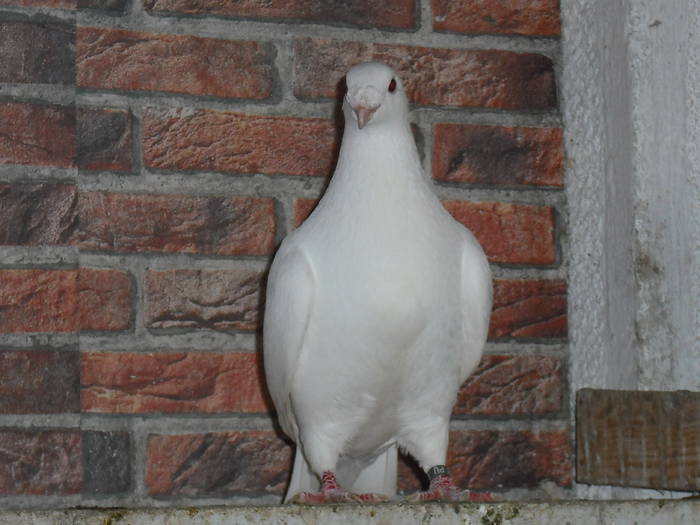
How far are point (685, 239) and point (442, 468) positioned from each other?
36 centimetres

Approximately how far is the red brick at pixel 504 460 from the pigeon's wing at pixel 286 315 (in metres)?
0.25

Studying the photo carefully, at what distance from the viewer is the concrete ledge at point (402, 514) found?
843 mm

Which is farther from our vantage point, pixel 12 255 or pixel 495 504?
pixel 12 255

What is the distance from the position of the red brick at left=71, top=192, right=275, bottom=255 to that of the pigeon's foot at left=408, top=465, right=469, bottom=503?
1.07 feet

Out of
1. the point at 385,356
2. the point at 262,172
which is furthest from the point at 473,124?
the point at 385,356

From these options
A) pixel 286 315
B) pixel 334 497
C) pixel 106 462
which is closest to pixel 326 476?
pixel 334 497

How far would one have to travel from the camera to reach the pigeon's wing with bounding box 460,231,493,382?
3.66ft

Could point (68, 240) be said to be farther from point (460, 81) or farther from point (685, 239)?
point (685, 239)

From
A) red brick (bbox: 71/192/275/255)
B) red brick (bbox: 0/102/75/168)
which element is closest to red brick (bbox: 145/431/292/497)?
red brick (bbox: 71/192/275/255)

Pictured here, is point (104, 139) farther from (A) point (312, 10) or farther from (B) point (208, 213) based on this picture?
(A) point (312, 10)

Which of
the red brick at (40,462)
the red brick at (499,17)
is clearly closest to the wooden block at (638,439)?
the red brick at (499,17)

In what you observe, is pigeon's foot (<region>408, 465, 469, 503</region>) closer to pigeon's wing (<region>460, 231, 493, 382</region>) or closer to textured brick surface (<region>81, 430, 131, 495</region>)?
pigeon's wing (<region>460, 231, 493, 382</region>)

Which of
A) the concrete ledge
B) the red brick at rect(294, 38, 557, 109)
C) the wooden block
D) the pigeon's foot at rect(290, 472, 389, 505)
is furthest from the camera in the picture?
the red brick at rect(294, 38, 557, 109)

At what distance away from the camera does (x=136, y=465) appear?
4.02 feet
